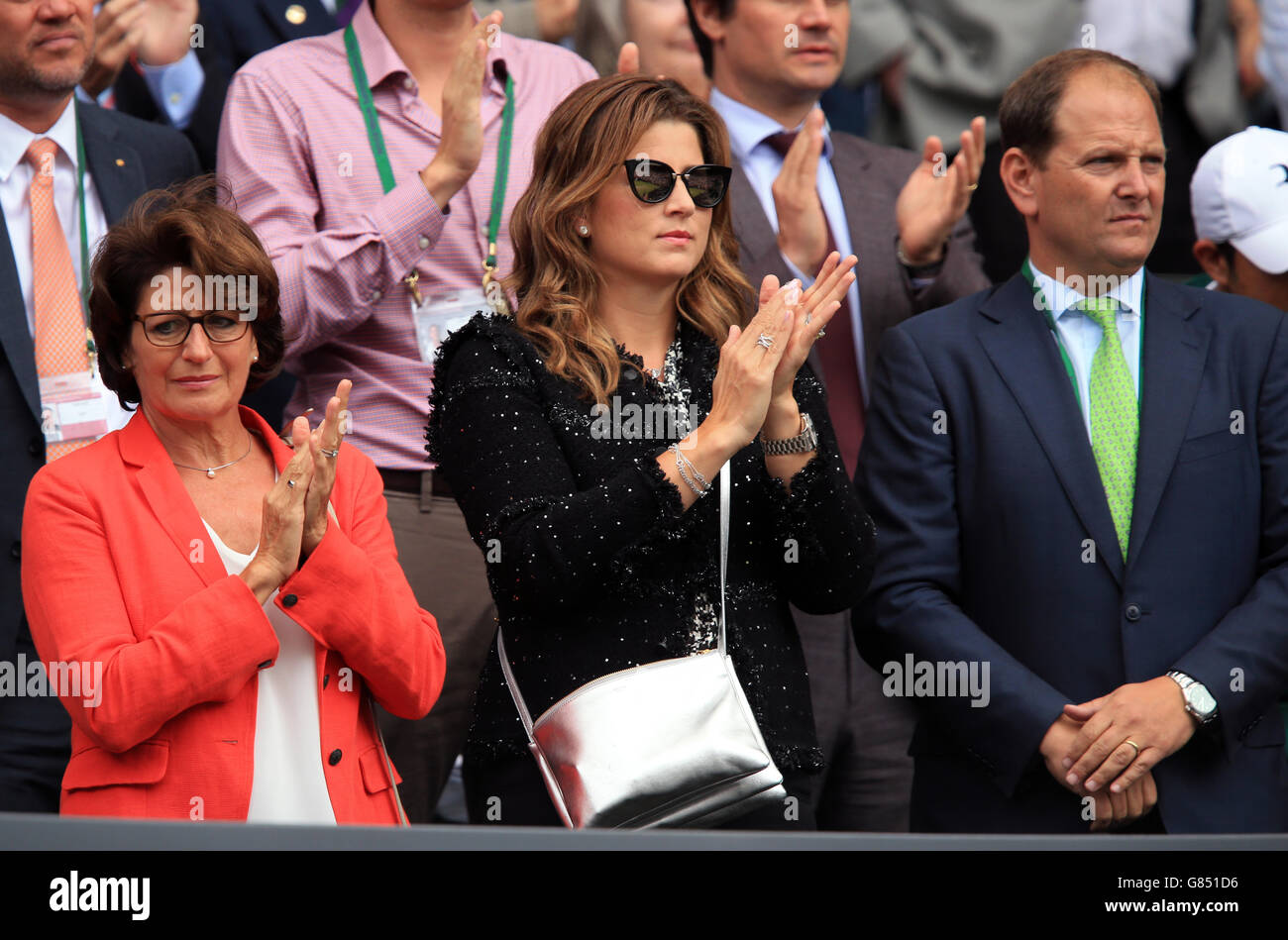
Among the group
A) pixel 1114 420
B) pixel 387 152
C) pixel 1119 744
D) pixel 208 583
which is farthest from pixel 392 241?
pixel 1119 744

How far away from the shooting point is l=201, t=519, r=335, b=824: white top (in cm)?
298

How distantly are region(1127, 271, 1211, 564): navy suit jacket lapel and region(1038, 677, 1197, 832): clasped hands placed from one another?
1.11 ft

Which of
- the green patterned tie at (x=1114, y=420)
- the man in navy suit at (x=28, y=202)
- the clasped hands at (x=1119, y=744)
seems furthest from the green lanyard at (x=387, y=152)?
the clasped hands at (x=1119, y=744)

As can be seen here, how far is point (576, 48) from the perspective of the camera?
5352 millimetres

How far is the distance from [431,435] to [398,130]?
1.23 m

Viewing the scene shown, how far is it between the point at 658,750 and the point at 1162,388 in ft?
5.21

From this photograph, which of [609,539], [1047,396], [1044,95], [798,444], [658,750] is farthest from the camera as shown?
[1044,95]

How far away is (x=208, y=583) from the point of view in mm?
3025

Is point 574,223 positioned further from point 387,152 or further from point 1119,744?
point 1119,744

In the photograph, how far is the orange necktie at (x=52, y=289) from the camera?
4.00 m

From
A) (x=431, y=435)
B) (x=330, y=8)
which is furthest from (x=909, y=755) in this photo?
(x=330, y=8)

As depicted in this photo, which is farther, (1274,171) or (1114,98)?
(1274,171)
